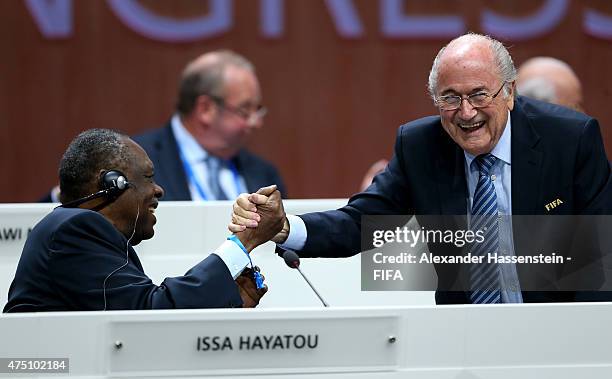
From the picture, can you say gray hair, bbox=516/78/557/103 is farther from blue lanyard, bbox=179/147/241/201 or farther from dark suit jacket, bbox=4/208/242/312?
dark suit jacket, bbox=4/208/242/312

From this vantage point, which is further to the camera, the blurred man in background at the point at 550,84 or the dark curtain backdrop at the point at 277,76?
the dark curtain backdrop at the point at 277,76

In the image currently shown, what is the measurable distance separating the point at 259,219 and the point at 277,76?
133 inches

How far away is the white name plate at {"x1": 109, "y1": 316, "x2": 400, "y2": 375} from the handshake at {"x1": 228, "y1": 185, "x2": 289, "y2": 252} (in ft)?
1.92

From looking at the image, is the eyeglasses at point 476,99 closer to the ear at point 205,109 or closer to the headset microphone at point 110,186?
the headset microphone at point 110,186

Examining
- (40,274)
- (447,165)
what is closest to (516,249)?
(447,165)

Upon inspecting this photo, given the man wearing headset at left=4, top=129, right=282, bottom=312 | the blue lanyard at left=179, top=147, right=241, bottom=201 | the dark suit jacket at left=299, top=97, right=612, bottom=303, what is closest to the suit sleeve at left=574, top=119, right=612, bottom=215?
the dark suit jacket at left=299, top=97, right=612, bottom=303

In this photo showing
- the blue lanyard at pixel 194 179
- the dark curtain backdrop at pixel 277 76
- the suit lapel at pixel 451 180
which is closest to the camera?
the suit lapel at pixel 451 180

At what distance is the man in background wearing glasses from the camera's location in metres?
5.16

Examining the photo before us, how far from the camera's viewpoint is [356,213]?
3.20 metres

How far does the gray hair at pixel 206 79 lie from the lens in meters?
5.41

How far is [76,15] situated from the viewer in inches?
240

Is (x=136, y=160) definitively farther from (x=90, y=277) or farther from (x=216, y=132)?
(x=216, y=132)

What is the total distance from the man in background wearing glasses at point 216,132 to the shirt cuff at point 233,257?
229 centimetres

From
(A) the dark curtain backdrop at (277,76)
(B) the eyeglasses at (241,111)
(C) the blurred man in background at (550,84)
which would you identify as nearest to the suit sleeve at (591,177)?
(C) the blurred man in background at (550,84)
